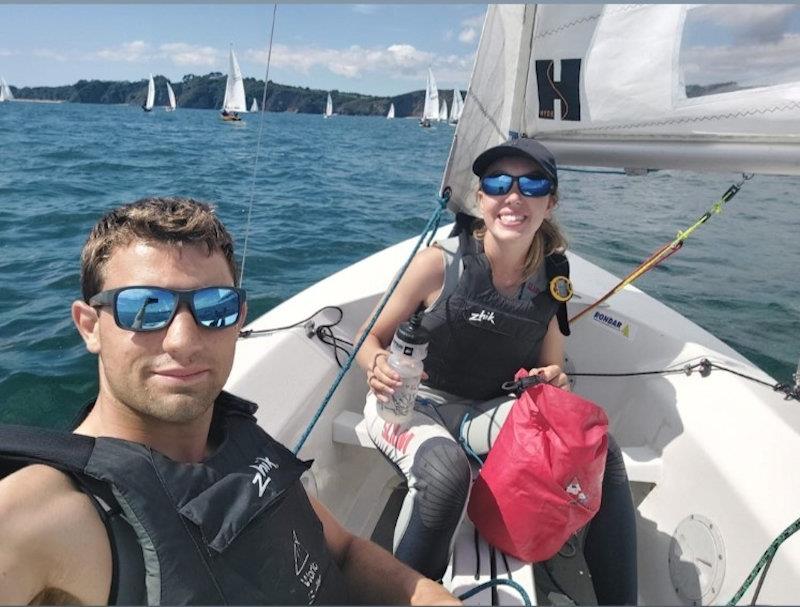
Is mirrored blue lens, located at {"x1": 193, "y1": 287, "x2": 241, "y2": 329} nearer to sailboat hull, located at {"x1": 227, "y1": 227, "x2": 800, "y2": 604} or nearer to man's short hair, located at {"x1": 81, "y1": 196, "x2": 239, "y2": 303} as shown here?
man's short hair, located at {"x1": 81, "y1": 196, "x2": 239, "y2": 303}

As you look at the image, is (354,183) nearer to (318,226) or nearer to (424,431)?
(318,226)

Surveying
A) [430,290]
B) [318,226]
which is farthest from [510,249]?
[318,226]

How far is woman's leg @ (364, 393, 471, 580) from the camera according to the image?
1.68 m

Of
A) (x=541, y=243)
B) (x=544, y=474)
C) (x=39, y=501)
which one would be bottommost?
(x=544, y=474)

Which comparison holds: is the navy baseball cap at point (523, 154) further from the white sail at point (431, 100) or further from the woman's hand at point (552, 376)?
the white sail at point (431, 100)

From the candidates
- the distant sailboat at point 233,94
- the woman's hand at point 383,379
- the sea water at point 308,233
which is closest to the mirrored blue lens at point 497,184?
the woman's hand at point 383,379

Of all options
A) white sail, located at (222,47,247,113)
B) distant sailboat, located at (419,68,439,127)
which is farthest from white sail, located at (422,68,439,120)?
white sail, located at (222,47,247,113)

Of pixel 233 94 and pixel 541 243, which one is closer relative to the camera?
pixel 541 243

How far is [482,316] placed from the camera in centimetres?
218

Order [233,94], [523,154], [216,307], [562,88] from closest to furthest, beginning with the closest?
1. [216,307]
2. [523,154]
3. [562,88]
4. [233,94]

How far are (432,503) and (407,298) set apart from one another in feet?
2.58

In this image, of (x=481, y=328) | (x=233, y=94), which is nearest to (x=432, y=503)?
(x=481, y=328)

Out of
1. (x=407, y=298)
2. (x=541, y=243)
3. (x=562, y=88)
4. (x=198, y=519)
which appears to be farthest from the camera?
(x=562, y=88)

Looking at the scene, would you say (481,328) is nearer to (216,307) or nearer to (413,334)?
(413,334)
